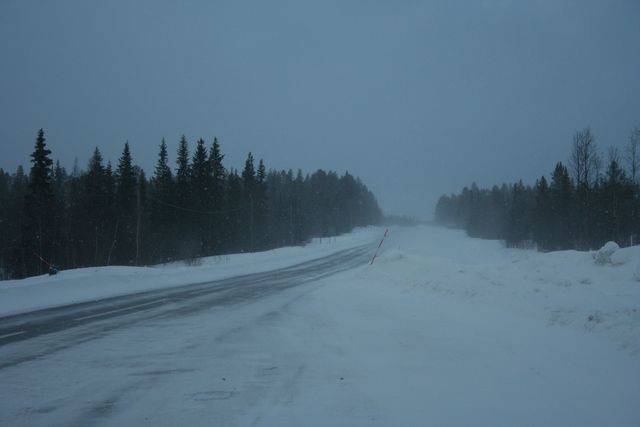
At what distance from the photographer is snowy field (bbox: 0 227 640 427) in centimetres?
480

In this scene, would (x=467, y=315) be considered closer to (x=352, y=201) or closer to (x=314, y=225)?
(x=314, y=225)

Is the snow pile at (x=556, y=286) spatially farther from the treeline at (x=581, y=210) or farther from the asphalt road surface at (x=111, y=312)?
the treeline at (x=581, y=210)

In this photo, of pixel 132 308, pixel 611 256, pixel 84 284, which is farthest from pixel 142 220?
pixel 611 256

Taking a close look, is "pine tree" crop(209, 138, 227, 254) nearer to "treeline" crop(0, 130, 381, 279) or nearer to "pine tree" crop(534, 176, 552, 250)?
"treeline" crop(0, 130, 381, 279)

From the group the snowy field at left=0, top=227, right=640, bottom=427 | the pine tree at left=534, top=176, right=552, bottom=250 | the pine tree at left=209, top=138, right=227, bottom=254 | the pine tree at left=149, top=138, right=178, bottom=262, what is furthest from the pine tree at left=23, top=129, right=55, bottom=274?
the pine tree at left=534, top=176, right=552, bottom=250

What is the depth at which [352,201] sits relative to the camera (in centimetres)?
12506

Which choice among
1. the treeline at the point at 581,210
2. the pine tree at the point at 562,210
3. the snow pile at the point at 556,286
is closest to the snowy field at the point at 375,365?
the snow pile at the point at 556,286

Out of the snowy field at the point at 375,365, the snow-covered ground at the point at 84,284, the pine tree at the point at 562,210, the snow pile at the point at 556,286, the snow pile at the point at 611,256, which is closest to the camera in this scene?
the snowy field at the point at 375,365

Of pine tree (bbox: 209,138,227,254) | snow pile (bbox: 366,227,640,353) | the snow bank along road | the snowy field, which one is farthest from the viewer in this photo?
pine tree (bbox: 209,138,227,254)

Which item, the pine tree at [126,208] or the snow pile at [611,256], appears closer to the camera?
the snow pile at [611,256]

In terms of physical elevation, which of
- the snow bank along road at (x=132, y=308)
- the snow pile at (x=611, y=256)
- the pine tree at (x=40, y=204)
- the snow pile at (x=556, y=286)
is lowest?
the snow bank along road at (x=132, y=308)

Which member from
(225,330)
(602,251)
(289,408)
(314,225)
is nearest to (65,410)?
(289,408)

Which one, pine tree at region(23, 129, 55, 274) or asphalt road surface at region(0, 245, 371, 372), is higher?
pine tree at region(23, 129, 55, 274)

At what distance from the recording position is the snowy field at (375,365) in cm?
480
